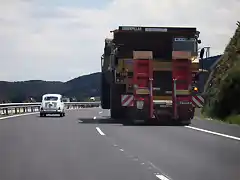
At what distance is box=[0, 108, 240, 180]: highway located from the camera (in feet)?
35.2

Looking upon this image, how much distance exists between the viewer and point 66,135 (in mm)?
19719

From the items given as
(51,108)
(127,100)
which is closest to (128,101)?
(127,100)

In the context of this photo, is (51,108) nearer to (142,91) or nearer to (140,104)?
(142,91)

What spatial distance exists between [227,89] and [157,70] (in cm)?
496

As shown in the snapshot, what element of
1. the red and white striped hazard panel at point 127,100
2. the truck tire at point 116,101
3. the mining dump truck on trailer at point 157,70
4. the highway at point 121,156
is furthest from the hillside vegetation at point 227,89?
the highway at point 121,156

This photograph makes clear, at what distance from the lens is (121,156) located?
13508 mm

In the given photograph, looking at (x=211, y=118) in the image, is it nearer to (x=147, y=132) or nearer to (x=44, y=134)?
(x=147, y=132)

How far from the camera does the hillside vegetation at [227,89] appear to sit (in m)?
27.9

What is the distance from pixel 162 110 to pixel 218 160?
1233 centimetres

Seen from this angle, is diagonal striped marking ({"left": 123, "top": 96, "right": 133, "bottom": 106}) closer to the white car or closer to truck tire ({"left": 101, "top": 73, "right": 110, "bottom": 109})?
truck tire ({"left": 101, "top": 73, "right": 110, "bottom": 109})

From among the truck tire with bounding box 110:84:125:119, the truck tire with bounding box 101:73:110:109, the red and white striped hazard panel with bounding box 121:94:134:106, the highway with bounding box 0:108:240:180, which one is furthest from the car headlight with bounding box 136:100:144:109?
the truck tire with bounding box 101:73:110:109

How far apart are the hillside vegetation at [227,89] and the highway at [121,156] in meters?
8.26

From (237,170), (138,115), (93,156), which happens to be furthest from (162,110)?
(237,170)

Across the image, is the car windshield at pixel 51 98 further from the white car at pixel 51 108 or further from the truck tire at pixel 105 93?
the truck tire at pixel 105 93
